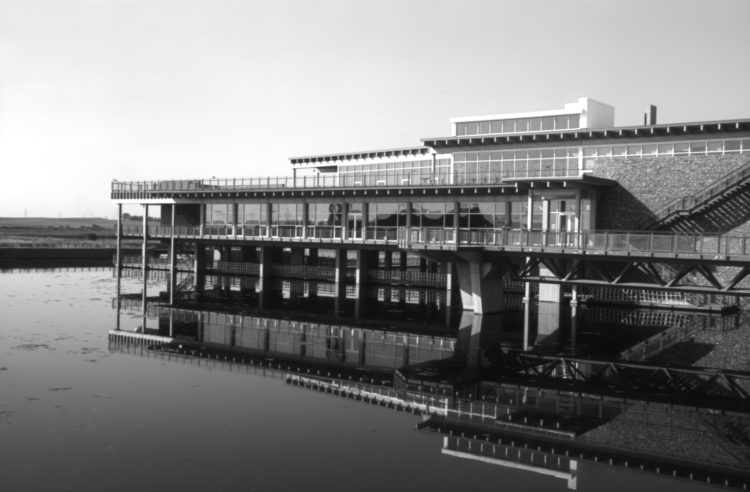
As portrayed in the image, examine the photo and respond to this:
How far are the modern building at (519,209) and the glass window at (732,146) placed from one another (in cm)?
5

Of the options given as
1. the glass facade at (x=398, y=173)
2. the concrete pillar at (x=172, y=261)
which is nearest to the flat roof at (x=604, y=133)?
the glass facade at (x=398, y=173)

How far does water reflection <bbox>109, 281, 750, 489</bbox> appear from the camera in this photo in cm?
1652

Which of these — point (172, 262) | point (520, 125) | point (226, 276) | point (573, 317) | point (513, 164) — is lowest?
point (573, 317)

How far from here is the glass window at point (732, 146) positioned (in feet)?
130

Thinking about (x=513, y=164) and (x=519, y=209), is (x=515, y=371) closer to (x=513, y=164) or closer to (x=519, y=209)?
(x=519, y=209)

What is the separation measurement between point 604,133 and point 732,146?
685 centimetres

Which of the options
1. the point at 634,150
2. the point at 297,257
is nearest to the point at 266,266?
the point at 297,257

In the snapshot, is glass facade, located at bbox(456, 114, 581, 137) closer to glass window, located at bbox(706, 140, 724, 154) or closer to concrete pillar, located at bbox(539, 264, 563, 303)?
glass window, located at bbox(706, 140, 724, 154)

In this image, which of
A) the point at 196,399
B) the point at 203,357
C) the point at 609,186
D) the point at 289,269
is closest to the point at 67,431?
the point at 196,399

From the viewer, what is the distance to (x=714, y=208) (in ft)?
128

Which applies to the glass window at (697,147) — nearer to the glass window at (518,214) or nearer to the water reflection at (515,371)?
the water reflection at (515,371)

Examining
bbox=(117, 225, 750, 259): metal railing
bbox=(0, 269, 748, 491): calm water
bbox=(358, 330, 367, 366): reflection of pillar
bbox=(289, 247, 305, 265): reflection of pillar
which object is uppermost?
bbox=(117, 225, 750, 259): metal railing

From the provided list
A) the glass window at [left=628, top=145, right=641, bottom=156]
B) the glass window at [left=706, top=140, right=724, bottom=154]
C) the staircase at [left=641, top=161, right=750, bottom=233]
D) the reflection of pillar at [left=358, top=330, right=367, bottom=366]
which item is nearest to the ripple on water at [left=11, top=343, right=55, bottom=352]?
the reflection of pillar at [left=358, top=330, right=367, bottom=366]

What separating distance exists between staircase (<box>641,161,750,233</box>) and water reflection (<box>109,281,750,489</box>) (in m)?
4.94
